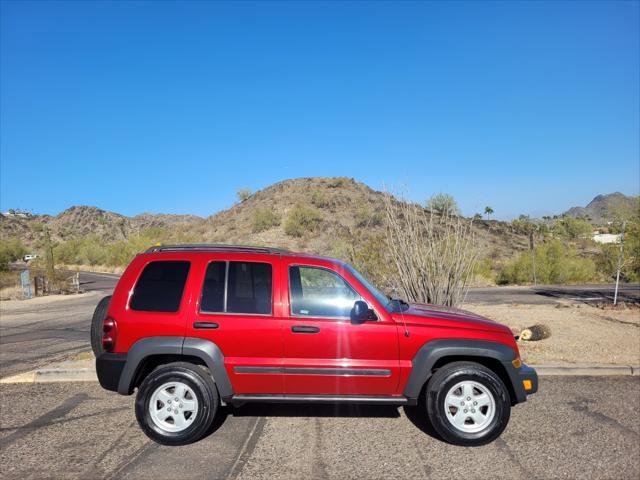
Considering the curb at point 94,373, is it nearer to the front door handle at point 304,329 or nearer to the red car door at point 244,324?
the red car door at point 244,324

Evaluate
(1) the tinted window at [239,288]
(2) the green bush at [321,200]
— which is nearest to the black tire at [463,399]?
(1) the tinted window at [239,288]

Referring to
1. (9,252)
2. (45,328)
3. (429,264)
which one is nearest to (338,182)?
(9,252)

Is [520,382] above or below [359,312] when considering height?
below

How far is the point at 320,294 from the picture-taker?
4.70 metres

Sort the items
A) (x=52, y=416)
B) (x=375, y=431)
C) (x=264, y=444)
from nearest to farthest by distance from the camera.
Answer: (x=264, y=444), (x=375, y=431), (x=52, y=416)

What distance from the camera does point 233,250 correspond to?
4.93 meters

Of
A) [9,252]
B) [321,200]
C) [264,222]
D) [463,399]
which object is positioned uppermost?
[321,200]

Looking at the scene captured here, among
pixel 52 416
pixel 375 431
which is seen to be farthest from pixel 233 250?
pixel 52 416

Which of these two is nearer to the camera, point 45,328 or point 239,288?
point 239,288

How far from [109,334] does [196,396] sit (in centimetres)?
106

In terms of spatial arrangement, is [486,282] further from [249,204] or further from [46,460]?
[249,204]

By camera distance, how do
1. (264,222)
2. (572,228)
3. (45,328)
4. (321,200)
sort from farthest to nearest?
1. (321,200)
2. (572,228)
3. (264,222)
4. (45,328)

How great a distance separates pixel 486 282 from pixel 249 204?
45865mm

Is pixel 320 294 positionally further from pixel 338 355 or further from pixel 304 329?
pixel 338 355
